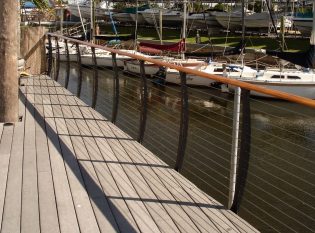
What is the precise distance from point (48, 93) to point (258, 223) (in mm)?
4420

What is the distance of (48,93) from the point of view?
870 cm

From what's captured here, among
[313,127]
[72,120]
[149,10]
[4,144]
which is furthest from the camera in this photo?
[149,10]

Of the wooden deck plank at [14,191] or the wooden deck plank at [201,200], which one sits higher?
the wooden deck plank at [14,191]

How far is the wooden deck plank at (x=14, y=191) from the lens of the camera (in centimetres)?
321

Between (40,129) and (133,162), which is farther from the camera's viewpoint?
(40,129)

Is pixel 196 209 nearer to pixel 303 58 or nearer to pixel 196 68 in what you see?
pixel 196 68

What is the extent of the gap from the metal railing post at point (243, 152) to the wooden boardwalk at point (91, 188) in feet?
0.46

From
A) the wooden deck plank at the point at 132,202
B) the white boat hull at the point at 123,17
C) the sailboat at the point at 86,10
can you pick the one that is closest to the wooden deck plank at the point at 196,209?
the wooden deck plank at the point at 132,202

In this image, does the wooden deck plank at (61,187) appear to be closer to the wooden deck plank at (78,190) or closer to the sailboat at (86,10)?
the wooden deck plank at (78,190)

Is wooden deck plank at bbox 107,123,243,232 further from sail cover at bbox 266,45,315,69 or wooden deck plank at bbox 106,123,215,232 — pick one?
sail cover at bbox 266,45,315,69

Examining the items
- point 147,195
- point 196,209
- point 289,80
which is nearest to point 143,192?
point 147,195

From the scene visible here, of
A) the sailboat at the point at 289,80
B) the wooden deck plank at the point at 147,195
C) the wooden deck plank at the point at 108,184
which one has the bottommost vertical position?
the sailboat at the point at 289,80

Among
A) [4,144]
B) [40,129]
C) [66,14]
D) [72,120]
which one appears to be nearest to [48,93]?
[72,120]

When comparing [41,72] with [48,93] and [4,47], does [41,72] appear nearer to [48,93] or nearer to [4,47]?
[48,93]
